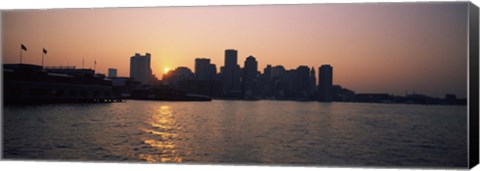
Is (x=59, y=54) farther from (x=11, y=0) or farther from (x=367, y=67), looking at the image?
(x=367, y=67)

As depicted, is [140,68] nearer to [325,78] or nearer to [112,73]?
[112,73]

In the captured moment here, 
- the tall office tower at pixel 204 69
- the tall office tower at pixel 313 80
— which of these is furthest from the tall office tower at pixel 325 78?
the tall office tower at pixel 204 69

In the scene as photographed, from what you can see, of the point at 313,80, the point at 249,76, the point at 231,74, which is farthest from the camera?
the point at 231,74

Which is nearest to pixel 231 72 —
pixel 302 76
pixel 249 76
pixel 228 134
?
pixel 249 76

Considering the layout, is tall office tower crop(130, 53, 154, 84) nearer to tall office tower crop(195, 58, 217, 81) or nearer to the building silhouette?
tall office tower crop(195, 58, 217, 81)

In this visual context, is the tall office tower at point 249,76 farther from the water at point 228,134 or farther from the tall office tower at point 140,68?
the tall office tower at point 140,68

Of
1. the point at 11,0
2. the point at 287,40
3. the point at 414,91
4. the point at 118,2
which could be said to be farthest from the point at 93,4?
the point at 414,91
